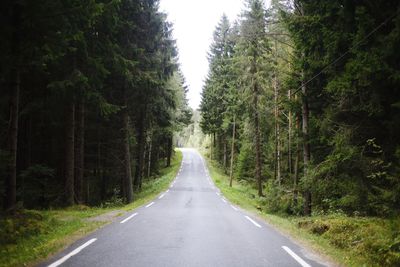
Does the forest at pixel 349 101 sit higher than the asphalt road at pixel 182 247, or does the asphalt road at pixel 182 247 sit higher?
the forest at pixel 349 101

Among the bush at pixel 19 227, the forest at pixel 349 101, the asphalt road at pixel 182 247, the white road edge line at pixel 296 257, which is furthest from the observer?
the forest at pixel 349 101

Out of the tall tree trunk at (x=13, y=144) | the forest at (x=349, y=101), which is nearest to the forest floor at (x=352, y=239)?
the forest at (x=349, y=101)

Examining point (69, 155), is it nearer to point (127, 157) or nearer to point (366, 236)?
point (127, 157)

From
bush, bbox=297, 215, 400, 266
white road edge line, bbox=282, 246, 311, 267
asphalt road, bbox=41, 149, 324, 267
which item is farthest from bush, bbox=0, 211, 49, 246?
bush, bbox=297, 215, 400, 266

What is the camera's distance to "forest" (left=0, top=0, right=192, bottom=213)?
8453mm

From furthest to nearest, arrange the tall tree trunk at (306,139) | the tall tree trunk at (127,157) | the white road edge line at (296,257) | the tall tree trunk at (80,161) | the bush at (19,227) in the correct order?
the tall tree trunk at (127,157) → the tall tree trunk at (80,161) → the tall tree trunk at (306,139) → the bush at (19,227) → the white road edge line at (296,257)

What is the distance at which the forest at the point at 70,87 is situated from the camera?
333 inches

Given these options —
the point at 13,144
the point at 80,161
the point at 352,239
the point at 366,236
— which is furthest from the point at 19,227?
the point at 80,161

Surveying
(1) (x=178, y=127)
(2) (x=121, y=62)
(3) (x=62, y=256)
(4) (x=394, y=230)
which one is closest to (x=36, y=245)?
(3) (x=62, y=256)

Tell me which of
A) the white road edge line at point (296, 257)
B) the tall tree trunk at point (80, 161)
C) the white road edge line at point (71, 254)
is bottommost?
the white road edge line at point (296, 257)

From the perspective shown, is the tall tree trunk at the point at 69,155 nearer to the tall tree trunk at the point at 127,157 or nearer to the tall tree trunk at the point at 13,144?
the tall tree trunk at the point at 127,157

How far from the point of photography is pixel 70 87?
13820mm

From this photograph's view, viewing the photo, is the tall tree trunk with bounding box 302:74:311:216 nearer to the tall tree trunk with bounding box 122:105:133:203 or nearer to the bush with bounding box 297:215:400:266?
the bush with bounding box 297:215:400:266

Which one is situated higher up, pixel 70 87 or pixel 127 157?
pixel 70 87
